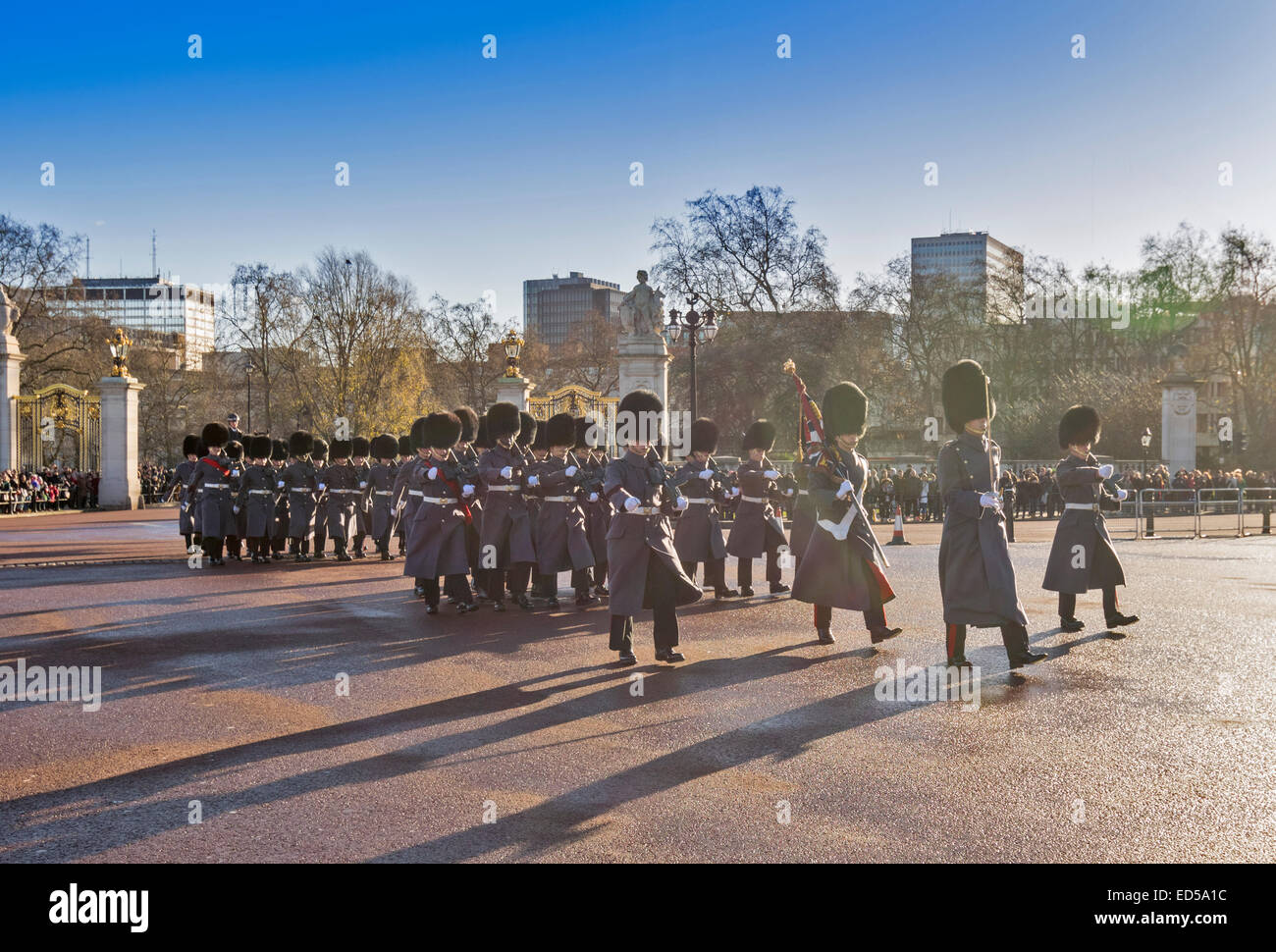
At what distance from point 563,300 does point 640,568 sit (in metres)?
119

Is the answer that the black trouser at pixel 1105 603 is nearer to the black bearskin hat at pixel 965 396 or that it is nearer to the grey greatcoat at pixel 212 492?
the black bearskin hat at pixel 965 396

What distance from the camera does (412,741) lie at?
594 cm

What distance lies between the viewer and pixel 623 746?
584cm

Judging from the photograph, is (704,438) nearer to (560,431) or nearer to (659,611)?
(560,431)

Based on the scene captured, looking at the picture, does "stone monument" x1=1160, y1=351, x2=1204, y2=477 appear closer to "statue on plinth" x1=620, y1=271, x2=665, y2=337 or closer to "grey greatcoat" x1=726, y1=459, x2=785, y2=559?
"statue on plinth" x1=620, y1=271, x2=665, y2=337

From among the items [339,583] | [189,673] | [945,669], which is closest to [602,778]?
[945,669]

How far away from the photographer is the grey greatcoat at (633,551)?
8156 mm

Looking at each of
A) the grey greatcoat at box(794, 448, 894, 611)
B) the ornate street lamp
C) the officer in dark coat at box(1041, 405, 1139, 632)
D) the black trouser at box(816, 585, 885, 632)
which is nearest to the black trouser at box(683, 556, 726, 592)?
the black trouser at box(816, 585, 885, 632)

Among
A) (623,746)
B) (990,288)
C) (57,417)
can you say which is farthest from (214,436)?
(990,288)

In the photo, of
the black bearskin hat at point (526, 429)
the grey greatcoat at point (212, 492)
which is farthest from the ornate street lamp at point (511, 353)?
the black bearskin hat at point (526, 429)

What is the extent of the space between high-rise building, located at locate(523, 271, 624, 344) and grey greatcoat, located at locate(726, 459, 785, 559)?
349 ft

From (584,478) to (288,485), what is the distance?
312 inches

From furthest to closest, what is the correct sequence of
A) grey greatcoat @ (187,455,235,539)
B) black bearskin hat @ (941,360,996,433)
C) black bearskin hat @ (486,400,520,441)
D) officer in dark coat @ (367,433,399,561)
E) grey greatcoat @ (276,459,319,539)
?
grey greatcoat @ (276,459,319,539)
officer in dark coat @ (367,433,399,561)
grey greatcoat @ (187,455,235,539)
black bearskin hat @ (486,400,520,441)
black bearskin hat @ (941,360,996,433)

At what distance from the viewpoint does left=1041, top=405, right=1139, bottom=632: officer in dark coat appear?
9320 millimetres
